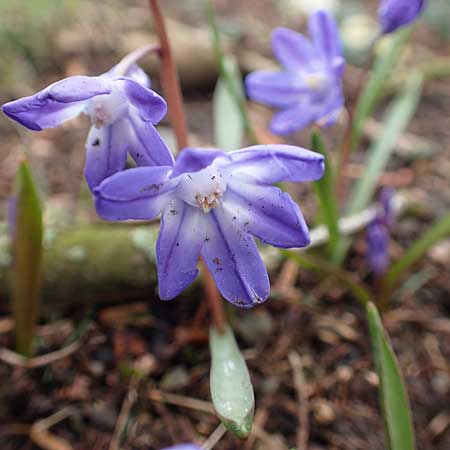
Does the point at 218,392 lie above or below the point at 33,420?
above

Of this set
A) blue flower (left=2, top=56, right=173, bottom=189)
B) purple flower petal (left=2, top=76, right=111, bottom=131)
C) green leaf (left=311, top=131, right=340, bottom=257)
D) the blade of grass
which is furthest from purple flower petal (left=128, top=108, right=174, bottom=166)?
the blade of grass

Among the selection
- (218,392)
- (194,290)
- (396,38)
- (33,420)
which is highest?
(396,38)

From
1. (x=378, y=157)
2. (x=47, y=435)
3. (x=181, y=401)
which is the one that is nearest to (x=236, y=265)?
(x=181, y=401)

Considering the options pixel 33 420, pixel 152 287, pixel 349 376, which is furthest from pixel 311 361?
pixel 33 420

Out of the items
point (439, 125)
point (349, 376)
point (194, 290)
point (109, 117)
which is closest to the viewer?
point (109, 117)

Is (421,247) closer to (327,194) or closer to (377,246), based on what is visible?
(377,246)

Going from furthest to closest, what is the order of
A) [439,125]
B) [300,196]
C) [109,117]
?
[439,125]
[300,196]
[109,117]

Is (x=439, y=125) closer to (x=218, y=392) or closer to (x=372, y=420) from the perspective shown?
(x=372, y=420)
